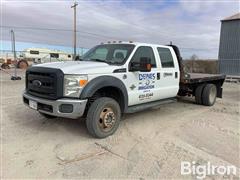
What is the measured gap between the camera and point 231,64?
2016 cm

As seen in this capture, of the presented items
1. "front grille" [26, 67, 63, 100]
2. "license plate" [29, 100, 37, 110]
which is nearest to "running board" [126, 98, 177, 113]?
"front grille" [26, 67, 63, 100]

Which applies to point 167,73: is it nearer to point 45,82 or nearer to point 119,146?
point 119,146

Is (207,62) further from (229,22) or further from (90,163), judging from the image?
(90,163)

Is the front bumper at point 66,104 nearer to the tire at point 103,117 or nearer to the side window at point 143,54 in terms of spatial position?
the tire at point 103,117

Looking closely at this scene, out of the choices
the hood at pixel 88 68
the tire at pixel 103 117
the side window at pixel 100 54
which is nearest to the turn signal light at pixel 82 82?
the hood at pixel 88 68

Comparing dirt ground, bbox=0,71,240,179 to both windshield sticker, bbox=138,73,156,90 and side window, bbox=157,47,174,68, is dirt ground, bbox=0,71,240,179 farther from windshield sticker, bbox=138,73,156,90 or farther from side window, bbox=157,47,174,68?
side window, bbox=157,47,174,68

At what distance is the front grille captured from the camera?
438 centimetres

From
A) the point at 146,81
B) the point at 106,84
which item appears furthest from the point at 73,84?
the point at 146,81

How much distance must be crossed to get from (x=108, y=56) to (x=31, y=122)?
245 centimetres

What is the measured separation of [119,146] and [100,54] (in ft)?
8.28

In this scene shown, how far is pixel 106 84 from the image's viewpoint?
4.73m

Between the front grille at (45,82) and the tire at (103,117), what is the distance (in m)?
0.71

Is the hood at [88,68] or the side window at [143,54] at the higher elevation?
the side window at [143,54]

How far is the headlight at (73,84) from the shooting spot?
4.38 m
